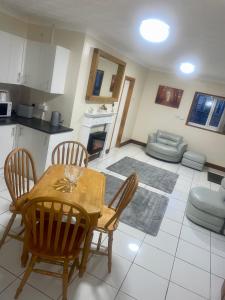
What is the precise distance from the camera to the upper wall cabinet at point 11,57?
3344mm

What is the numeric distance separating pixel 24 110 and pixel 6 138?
0.68m

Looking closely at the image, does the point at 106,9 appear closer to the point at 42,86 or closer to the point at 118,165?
the point at 42,86

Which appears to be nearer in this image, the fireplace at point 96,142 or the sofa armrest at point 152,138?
the fireplace at point 96,142

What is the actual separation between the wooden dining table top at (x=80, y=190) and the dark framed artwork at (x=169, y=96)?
17.2ft

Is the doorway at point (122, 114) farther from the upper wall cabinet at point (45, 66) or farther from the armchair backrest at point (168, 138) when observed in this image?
the upper wall cabinet at point (45, 66)

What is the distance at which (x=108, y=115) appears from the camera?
532 centimetres

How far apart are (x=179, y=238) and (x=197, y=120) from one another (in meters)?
4.86

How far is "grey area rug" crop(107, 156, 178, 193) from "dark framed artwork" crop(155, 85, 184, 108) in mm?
2293

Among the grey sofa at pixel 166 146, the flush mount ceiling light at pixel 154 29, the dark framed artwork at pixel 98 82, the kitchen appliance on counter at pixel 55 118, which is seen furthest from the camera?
the grey sofa at pixel 166 146

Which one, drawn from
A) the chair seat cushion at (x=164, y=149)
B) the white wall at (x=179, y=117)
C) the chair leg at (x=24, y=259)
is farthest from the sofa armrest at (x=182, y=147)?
the chair leg at (x=24, y=259)

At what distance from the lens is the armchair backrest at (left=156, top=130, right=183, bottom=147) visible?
22.8ft

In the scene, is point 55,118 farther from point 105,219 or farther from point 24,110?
point 105,219

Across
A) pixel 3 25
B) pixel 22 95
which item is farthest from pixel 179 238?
pixel 3 25

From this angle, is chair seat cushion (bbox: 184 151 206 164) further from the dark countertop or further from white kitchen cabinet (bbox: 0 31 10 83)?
white kitchen cabinet (bbox: 0 31 10 83)
